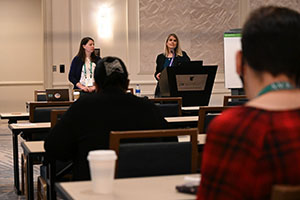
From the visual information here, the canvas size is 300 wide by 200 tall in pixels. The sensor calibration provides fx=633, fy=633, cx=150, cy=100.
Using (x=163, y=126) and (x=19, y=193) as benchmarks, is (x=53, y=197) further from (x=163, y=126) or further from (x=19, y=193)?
(x=19, y=193)

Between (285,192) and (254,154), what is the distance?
10 cm

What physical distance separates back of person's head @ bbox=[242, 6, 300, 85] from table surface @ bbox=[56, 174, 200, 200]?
2.69 ft

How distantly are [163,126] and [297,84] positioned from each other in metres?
1.92

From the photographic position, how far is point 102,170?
224cm

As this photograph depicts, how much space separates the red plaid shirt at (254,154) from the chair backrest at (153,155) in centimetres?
136

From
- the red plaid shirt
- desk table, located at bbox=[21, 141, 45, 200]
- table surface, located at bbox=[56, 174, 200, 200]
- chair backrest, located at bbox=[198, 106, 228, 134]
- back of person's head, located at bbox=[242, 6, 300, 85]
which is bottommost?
desk table, located at bbox=[21, 141, 45, 200]

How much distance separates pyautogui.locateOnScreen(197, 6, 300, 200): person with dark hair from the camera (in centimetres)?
134

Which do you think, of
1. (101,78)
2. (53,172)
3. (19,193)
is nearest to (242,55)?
(101,78)

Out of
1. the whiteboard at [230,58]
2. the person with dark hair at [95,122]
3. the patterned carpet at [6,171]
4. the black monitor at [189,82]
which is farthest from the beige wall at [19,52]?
the person with dark hair at [95,122]

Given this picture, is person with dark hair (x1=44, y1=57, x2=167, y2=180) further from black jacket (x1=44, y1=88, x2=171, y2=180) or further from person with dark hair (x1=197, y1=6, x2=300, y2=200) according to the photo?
person with dark hair (x1=197, y1=6, x2=300, y2=200)

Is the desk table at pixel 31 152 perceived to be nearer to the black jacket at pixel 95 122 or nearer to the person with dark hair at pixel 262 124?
the black jacket at pixel 95 122

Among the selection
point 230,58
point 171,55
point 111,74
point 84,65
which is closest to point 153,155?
point 111,74

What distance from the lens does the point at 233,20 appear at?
12906mm

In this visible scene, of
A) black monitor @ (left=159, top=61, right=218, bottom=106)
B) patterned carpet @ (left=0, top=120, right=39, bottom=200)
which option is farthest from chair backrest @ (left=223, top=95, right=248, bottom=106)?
patterned carpet @ (left=0, top=120, right=39, bottom=200)
